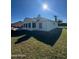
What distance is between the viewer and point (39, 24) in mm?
1783

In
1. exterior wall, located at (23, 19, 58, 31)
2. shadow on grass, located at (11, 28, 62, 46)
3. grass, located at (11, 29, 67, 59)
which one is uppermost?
exterior wall, located at (23, 19, 58, 31)

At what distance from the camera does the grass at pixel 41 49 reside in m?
1.77

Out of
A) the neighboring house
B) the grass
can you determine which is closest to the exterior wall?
the neighboring house

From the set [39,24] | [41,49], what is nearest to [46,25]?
[39,24]

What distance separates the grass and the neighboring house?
0.36ft

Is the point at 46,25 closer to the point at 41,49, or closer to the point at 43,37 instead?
the point at 43,37

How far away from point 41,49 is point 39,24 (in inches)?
9.8

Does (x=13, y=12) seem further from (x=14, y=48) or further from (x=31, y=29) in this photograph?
(x=14, y=48)

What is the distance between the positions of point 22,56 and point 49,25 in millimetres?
408

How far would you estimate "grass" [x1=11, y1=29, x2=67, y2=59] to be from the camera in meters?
1.77

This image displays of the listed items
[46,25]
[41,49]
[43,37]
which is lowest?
[41,49]

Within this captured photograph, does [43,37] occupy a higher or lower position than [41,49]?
higher

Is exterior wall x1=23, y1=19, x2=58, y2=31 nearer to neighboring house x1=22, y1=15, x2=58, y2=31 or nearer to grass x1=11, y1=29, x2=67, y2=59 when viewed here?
neighboring house x1=22, y1=15, x2=58, y2=31

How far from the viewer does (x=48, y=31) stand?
179 centimetres
